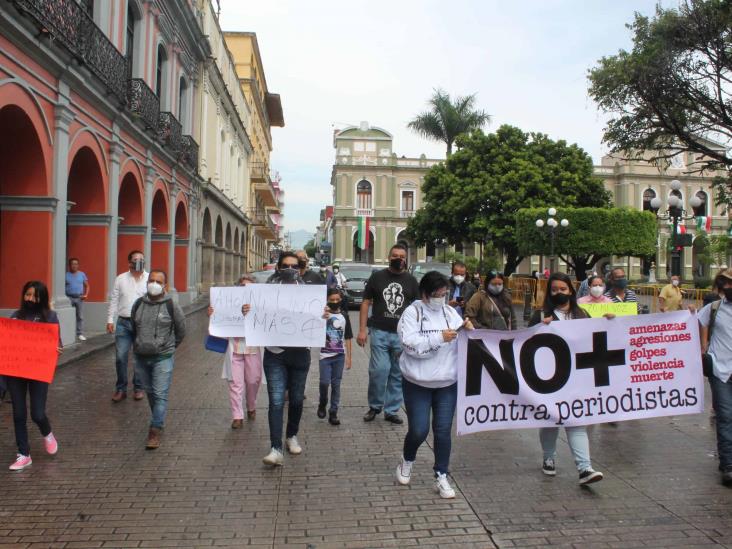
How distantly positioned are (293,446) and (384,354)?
5.07 ft

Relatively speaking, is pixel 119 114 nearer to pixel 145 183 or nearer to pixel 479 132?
pixel 145 183

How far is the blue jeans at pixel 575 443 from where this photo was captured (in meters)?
4.91

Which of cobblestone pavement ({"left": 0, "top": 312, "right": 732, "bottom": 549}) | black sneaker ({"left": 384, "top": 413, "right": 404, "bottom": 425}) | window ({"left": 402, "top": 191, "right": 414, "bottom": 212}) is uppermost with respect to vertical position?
window ({"left": 402, "top": 191, "right": 414, "bottom": 212})

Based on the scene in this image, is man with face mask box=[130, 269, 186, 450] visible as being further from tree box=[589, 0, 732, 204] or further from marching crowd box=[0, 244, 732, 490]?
tree box=[589, 0, 732, 204]

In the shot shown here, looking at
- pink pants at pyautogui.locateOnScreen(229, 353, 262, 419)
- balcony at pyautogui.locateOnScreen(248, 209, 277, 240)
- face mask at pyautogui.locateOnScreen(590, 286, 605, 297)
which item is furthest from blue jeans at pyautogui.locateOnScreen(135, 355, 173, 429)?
balcony at pyautogui.locateOnScreen(248, 209, 277, 240)

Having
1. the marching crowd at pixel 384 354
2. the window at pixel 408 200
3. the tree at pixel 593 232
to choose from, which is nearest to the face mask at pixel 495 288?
the marching crowd at pixel 384 354

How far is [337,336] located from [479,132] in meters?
31.4

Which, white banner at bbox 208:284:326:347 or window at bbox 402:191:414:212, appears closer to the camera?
white banner at bbox 208:284:326:347

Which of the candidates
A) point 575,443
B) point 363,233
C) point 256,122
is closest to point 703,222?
point 363,233

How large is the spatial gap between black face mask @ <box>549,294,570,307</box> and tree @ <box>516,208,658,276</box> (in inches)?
910

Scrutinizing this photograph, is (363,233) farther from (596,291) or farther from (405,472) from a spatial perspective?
(405,472)

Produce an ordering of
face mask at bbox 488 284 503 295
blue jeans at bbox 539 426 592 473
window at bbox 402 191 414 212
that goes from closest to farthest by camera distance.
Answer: blue jeans at bbox 539 426 592 473 < face mask at bbox 488 284 503 295 < window at bbox 402 191 414 212

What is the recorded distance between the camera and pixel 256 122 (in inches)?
1855

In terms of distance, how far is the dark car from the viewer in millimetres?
23891
